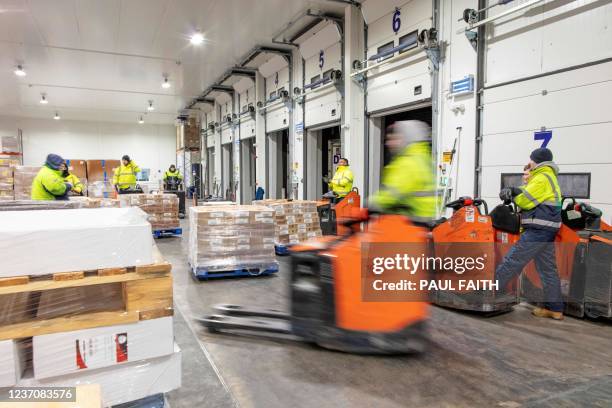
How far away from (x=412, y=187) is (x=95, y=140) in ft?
79.5

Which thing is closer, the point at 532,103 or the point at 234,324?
the point at 234,324

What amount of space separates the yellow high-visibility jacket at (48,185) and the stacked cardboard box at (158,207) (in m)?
2.69

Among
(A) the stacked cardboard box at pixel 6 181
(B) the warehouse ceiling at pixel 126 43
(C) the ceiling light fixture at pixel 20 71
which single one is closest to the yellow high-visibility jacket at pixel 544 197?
(B) the warehouse ceiling at pixel 126 43

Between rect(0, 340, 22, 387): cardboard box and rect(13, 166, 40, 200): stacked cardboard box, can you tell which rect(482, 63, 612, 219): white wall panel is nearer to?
rect(0, 340, 22, 387): cardboard box

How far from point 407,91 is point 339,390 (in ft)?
18.7

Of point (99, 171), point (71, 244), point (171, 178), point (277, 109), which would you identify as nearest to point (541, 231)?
point (71, 244)

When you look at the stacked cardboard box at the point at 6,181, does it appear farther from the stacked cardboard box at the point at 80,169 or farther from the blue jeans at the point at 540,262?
the blue jeans at the point at 540,262

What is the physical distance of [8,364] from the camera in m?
1.98

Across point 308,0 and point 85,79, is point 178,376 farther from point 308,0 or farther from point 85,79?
point 85,79

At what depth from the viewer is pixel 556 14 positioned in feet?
15.6

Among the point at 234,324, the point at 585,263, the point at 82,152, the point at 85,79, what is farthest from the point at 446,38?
the point at 82,152

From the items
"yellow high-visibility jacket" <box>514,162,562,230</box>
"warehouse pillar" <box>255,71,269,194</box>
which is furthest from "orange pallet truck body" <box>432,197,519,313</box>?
"warehouse pillar" <box>255,71,269,194</box>

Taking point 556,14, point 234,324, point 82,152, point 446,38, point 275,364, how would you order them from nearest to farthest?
point 275,364
point 234,324
point 556,14
point 446,38
point 82,152

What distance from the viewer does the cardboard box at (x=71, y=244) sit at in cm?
205
